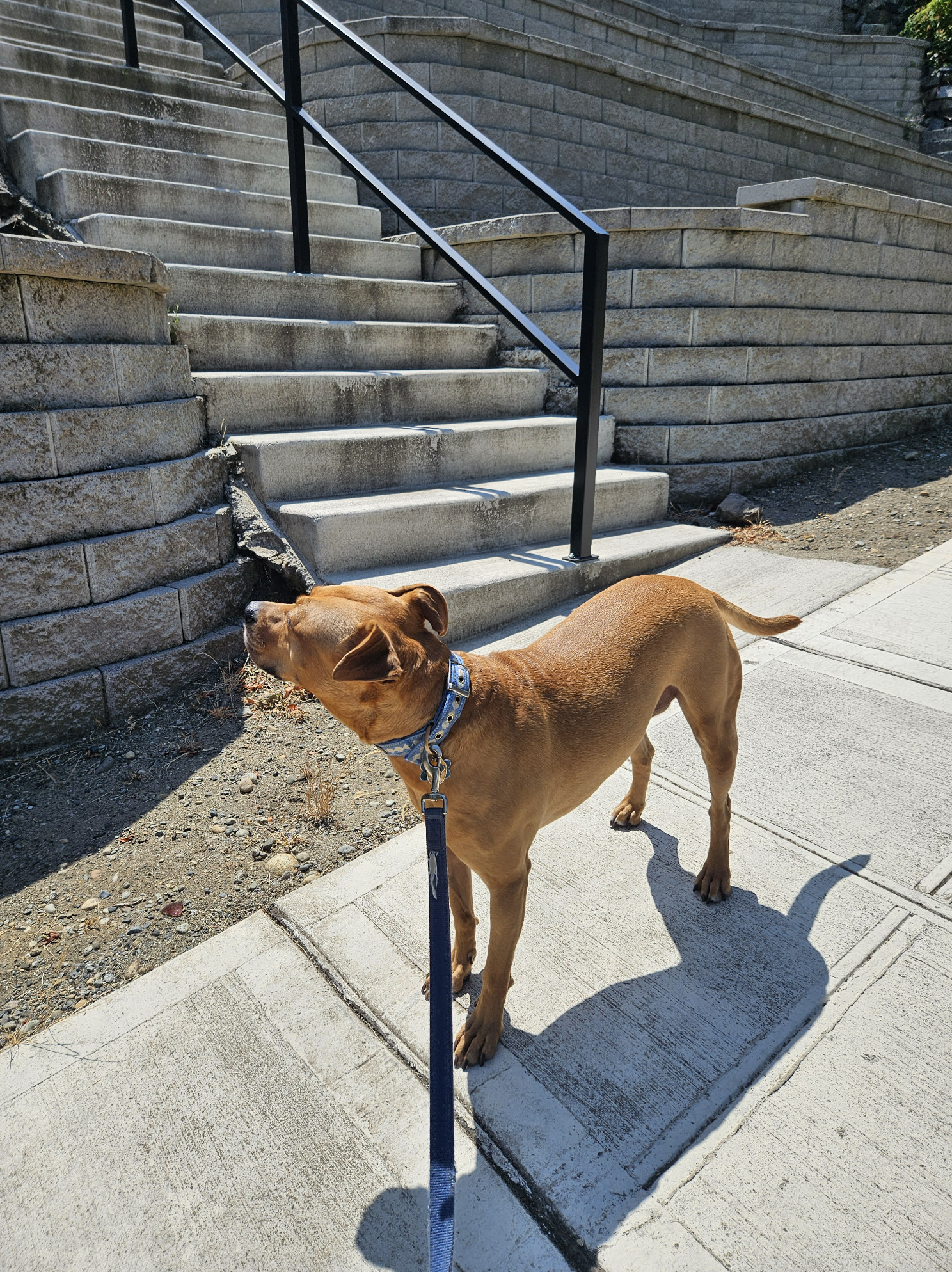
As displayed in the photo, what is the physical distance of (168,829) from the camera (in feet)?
9.09

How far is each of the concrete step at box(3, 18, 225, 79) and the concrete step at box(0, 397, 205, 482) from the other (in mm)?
4212

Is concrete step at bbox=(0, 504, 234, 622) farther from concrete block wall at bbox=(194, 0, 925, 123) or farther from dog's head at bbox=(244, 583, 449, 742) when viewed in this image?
concrete block wall at bbox=(194, 0, 925, 123)

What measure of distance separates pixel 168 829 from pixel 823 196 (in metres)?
6.12

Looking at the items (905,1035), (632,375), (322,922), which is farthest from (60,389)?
(632,375)

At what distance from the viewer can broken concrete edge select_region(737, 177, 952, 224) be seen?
18.9 ft

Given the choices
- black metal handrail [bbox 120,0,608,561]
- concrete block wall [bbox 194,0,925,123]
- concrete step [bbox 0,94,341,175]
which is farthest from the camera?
concrete block wall [bbox 194,0,925,123]

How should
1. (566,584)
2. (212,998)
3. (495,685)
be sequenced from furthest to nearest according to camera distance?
1. (566,584)
2. (212,998)
3. (495,685)

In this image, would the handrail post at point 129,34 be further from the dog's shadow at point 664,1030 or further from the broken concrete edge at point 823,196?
the dog's shadow at point 664,1030

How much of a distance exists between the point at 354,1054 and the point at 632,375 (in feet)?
16.1

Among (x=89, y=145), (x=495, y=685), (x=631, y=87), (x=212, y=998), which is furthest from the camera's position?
(x=631, y=87)

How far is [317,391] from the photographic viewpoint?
4.50 metres

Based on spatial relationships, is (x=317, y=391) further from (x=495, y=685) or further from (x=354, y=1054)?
(x=354, y=1054)

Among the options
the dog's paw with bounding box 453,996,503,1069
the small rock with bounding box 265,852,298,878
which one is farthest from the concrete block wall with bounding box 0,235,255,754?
the dog's paw with bounding box 453,996,503,1069

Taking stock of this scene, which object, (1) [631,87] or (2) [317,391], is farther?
(1) [631,87]
